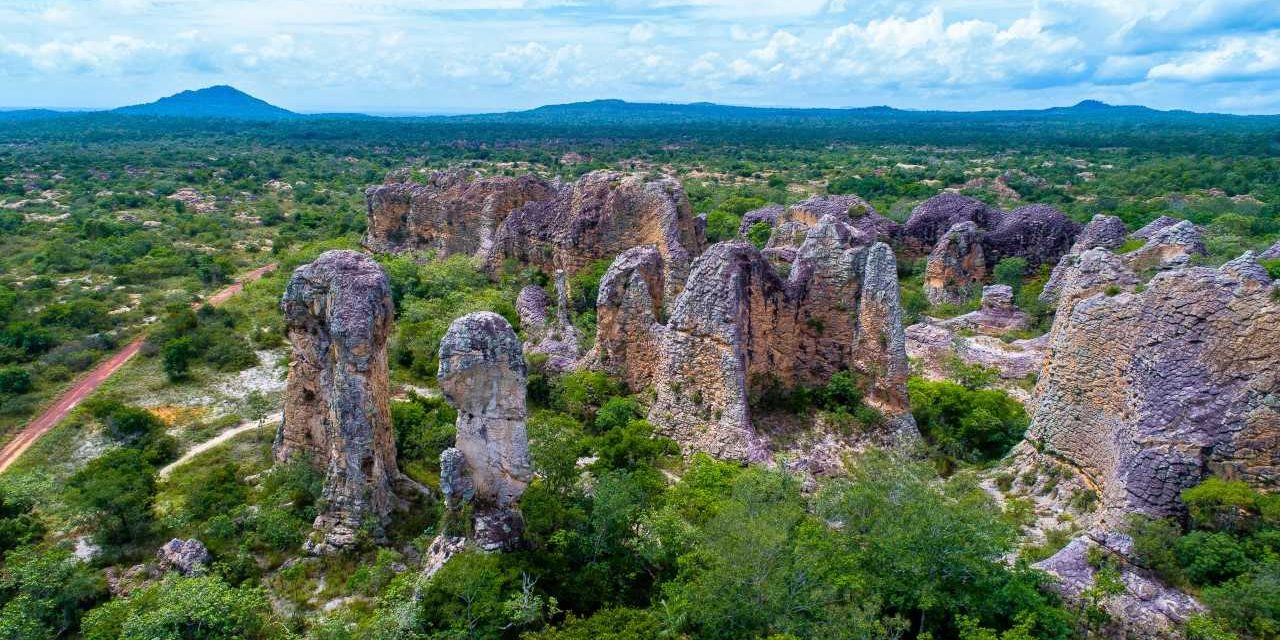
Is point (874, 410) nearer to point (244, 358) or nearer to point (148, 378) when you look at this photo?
point (244, 358)

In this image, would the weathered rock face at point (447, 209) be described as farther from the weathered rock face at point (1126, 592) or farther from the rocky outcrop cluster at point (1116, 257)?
the weathered rock face at point (1126, 592)

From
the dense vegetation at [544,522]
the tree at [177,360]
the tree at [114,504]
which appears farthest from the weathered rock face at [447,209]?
the tree at [114,504]

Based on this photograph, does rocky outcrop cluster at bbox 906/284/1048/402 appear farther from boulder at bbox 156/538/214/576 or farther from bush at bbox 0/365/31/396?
bush at bbox 0/365/31/396

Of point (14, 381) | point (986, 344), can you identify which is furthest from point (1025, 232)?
point (14, 381)

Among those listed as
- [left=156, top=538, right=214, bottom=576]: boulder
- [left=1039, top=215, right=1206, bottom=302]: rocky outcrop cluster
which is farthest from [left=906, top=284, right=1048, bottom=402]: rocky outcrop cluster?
[left=156, top=538, right=214, bottom=576]: boulder

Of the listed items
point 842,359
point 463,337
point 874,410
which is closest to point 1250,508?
point 874,410
